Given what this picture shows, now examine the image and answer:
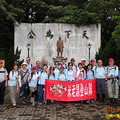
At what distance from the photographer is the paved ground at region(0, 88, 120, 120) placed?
457cm

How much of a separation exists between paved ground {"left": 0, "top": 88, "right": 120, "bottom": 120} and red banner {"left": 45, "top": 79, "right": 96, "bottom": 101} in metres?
0.45

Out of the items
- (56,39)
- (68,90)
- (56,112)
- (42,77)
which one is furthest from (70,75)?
(56,39)

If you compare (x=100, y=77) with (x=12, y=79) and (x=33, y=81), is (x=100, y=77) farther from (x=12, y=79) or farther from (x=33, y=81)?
(x=12, y=79)

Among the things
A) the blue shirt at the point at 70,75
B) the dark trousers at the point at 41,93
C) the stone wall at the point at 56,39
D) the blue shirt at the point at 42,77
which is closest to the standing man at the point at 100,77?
the blue shirt at the point at 70,75

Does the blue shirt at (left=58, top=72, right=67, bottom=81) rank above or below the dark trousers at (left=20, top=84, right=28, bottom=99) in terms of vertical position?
above

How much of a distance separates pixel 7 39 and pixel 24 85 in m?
12.5

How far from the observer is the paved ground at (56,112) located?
4.57 m

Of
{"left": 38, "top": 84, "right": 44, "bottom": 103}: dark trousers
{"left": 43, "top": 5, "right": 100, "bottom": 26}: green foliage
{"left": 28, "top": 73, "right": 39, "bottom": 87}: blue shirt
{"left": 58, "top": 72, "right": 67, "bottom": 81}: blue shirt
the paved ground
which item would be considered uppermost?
{"left": 43, "top": 5, "right": 100, "bottom": 26}: green foliage

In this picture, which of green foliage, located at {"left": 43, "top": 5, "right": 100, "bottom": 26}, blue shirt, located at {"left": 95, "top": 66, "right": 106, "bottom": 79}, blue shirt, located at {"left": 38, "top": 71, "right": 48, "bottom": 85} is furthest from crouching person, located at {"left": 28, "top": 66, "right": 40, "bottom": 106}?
green foliage, located at {"left": 43, "top": 5, "right": 100, "bottom": 26}

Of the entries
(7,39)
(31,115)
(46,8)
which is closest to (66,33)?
(46,8)

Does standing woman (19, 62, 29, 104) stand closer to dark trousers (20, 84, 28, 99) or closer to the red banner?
dark trousers (20, 84, 28, 99)

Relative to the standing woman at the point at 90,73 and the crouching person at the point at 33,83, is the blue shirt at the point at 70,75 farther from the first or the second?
the crouching person at the point at 33,83

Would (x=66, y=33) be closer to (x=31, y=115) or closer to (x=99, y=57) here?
(x=99, y=57)

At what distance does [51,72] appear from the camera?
639cm
